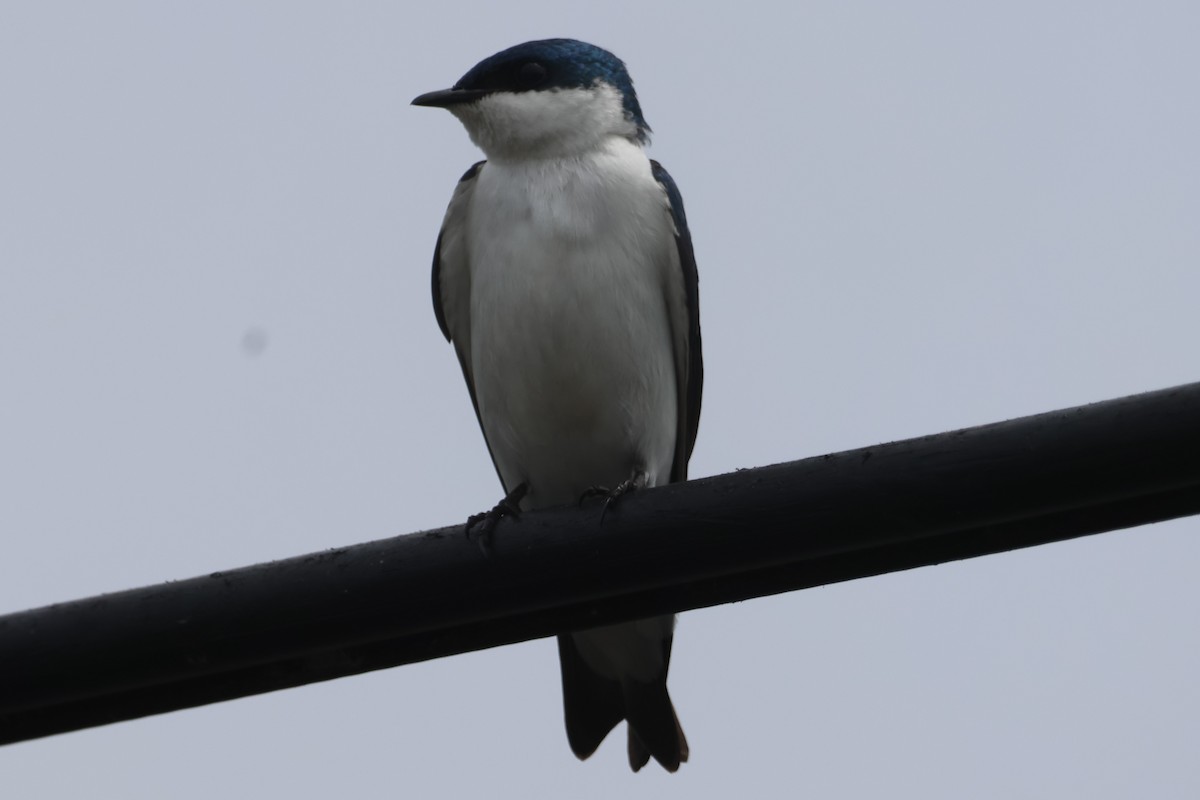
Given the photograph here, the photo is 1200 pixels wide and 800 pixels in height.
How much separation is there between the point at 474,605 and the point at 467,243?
263 centimetres

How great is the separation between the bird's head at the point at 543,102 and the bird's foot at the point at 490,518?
1.19 meters

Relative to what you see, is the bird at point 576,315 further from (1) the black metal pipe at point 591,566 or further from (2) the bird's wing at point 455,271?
(1) the black metal pipe at point 591,566

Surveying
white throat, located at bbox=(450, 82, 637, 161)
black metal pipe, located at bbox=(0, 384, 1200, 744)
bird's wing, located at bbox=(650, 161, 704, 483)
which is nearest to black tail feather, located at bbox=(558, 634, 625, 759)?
bird's wing, located at bbox=(650, 161, 704, 483)

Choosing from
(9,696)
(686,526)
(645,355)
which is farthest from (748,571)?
(645,355)

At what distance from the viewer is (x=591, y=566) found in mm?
3436

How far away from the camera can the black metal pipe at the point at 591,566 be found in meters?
3.07

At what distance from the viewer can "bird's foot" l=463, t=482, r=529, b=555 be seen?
3.34 metres

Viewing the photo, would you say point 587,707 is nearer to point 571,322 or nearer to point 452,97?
point 571,322

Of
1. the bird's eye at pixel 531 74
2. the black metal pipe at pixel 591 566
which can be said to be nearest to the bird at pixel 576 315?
the bird's eye at pixel 531 74

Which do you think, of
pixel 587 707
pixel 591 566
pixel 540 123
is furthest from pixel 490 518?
pixel 540 123

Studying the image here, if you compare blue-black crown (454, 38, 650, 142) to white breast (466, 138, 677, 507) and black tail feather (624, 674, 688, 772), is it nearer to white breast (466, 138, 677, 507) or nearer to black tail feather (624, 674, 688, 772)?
white breast (466, 138, 677, 507)

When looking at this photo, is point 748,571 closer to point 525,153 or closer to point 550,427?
point 550,427

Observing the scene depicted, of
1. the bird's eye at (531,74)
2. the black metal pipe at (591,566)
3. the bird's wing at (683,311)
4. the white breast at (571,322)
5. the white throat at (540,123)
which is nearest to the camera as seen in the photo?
the black metal pipe at (591,566)

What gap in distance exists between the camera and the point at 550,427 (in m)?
5.62
